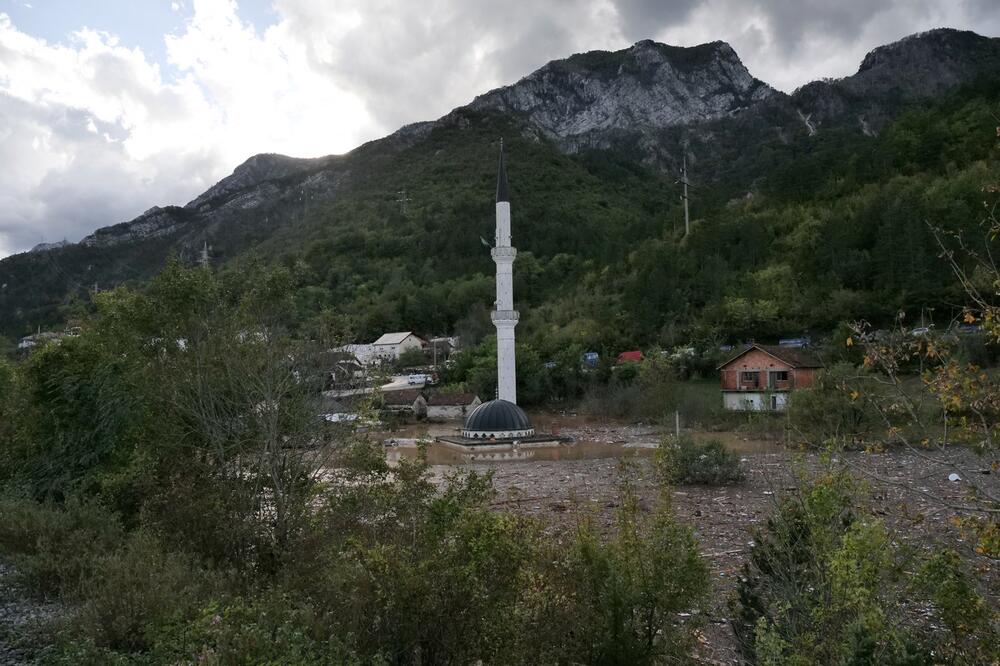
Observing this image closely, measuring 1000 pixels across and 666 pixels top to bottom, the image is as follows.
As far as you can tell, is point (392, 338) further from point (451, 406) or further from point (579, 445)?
point (579, 445)

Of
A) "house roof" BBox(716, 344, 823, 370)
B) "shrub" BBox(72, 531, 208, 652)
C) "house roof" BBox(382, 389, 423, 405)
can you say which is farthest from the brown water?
"shrub" BBox(72, 531, 208, 652)

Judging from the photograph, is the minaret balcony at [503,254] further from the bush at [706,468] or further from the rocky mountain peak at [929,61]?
the rocky mountain peak at [929,61]

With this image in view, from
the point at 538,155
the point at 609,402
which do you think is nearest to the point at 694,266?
the point at 609,402

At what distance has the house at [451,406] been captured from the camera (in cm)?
3725

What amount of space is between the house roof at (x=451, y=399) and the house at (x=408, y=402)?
0.49 meters

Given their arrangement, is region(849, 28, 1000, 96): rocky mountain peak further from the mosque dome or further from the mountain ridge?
the mosque dome

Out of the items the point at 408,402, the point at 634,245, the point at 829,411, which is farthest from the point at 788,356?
the point at 634,245

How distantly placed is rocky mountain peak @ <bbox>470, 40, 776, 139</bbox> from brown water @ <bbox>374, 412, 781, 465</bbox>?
A: 117602mm

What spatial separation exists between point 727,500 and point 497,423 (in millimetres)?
14739

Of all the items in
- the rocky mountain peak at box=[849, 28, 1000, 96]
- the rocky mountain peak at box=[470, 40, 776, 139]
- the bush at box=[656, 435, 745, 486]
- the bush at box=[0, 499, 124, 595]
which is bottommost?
the bush at box=[656, 435, 745, 486]

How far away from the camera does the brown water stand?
23.2 m

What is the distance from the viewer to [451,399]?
37.9 metres

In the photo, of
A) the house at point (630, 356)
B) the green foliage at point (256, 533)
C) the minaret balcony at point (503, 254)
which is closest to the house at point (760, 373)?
the house at point (630, 356)

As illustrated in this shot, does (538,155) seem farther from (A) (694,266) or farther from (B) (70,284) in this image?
(B) (70,284)
